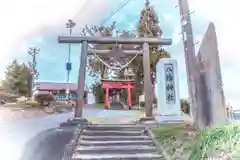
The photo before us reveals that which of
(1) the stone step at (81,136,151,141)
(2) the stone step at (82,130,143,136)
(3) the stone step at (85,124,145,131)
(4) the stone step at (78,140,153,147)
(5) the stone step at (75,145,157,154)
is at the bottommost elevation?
(5) the stone step at (75,145,157,154)

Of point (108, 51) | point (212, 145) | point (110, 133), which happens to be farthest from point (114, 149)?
point (108, 51)

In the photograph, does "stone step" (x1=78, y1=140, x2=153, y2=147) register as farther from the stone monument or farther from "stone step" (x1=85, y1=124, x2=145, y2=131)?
the stone monument

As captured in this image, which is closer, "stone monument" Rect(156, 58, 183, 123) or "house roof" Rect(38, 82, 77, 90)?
"house roof" Rect(38, 82, 77, 90)

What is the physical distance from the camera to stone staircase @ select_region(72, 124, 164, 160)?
8.38 feet

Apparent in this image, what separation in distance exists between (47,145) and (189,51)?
1.71 metres

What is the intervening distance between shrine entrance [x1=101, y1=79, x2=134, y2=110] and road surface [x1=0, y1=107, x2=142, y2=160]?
1.40m

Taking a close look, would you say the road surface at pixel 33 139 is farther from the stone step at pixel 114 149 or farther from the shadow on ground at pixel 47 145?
the stone step at pixel 114 149

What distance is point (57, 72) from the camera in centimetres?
308

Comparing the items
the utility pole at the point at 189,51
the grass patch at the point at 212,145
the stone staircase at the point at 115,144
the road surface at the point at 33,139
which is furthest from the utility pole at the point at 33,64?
the utility pole at the point at 189,51

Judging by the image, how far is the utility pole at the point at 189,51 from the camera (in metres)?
3.08

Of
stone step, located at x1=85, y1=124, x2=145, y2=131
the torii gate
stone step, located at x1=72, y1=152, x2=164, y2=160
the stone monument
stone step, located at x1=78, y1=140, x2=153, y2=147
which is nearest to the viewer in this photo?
stone step, located at x1=72, y1=152, x2=164, y2=160

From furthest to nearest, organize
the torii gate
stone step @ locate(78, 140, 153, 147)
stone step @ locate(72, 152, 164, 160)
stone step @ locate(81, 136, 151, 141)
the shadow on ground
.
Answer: the torii gate < stone step @ locate(81, 136, 151, 141) < stone step @ locate(78, 140, 153, 147) < the shadow on ground < stone step @ locate(72, 152, 164, 160)

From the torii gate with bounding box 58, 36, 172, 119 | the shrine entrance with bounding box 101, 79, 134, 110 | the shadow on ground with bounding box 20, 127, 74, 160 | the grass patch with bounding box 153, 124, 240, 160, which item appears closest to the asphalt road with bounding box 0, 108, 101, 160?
the shadow on ground with bounding box 20, 127, 74, 160

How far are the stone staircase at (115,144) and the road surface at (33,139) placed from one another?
0.20m
